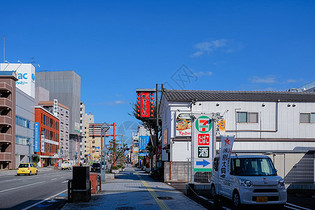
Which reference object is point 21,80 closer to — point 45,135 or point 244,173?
point 45,135

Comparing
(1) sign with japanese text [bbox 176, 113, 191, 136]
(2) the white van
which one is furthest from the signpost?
(1) sign with japanese text [bbox 176, 113, 191, 136]

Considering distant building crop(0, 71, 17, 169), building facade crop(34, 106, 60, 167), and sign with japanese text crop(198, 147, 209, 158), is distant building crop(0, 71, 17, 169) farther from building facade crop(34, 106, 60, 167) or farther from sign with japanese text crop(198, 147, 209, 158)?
sign with japanese text crop(198, 147, 209, 158)

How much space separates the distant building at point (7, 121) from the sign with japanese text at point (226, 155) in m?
61.1

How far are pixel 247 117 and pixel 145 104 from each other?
993 cm

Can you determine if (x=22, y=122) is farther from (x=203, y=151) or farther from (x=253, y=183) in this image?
(x=253, y=183)

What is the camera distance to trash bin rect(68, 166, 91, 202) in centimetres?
1497

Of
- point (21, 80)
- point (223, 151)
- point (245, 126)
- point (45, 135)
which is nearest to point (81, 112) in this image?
point (45, 135)

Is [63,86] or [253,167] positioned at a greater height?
[63,86]

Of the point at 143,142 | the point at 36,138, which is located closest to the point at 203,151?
the point at 143,142

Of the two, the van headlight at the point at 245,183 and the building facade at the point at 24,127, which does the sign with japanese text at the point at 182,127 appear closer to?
the van headlight at the point at 245,183

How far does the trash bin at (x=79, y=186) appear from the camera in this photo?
14969 mm

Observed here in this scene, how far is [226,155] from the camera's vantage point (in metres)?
13.8

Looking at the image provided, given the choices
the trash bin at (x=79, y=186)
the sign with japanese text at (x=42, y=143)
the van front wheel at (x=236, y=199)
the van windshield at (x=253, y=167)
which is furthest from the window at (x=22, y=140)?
the van front wheel at (x=236, y=199)

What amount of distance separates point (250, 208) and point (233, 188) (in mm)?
971
